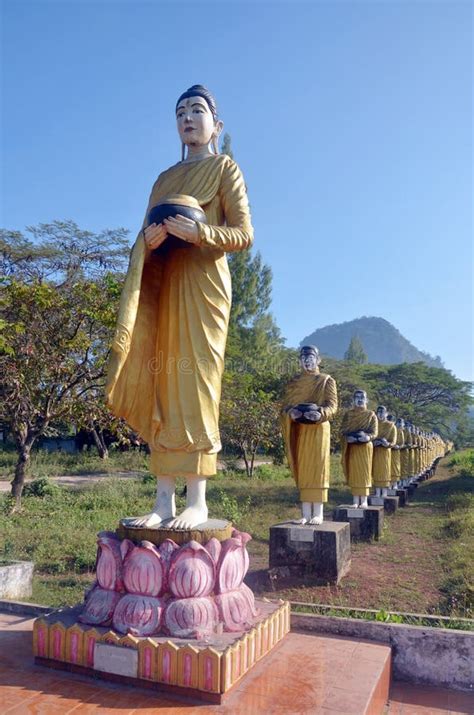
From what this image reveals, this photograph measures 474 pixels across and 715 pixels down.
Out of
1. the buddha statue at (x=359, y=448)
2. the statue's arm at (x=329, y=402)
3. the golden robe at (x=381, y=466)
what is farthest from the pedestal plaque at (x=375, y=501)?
the statue's arm at (x=329, y=402)

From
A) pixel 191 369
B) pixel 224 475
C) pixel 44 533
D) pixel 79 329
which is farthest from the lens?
pixel 224 475

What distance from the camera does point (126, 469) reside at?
22.3m

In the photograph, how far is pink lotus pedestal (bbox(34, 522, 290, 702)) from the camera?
3.31m

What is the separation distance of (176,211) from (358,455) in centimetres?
755

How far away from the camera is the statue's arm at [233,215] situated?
4086mm

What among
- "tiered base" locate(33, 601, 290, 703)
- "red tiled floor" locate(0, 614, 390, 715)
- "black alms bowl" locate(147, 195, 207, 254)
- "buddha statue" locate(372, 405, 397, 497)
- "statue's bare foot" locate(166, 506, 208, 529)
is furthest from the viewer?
"buddha statue" locate(372, 405, 397, 497)

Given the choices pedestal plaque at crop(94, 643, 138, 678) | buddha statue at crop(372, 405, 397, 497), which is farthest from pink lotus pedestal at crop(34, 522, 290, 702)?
buddha statue at crop(372, 405, 397, 497)

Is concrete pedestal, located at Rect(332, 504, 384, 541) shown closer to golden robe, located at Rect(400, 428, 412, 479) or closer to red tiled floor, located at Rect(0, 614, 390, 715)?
red tiled floor, located at Rect(0, 614, 390, 715)

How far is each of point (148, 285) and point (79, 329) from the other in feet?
23.8

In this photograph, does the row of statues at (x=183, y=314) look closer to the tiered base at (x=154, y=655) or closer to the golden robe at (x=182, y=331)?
the golden robe at (x=182, y=331)

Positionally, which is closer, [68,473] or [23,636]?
[23,636]

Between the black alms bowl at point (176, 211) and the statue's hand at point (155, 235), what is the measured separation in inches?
1.4

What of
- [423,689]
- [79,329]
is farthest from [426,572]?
[79,329]

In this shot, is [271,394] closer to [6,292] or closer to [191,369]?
[6,292]
